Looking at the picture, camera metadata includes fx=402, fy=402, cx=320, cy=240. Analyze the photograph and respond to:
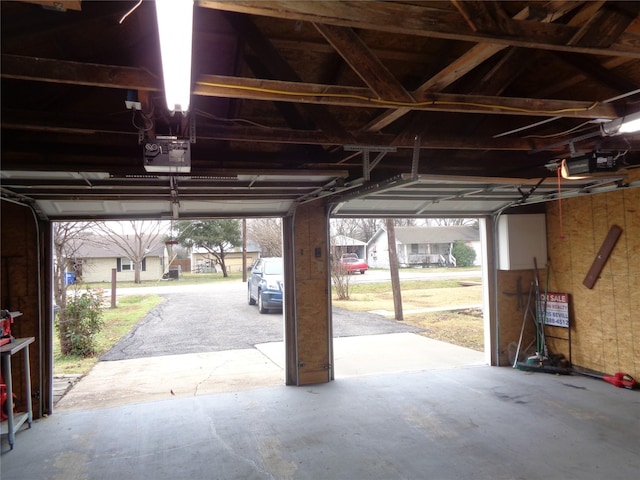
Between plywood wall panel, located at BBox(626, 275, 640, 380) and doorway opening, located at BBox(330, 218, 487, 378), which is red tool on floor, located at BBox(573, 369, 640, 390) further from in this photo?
doorway opening, located at BBox(330, 218, 487, 378)

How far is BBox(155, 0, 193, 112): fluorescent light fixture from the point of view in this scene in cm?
127

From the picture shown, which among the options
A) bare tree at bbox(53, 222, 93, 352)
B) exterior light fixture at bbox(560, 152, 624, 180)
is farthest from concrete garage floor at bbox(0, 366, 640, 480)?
bare tree at bbox(53, 222, 93, 352)

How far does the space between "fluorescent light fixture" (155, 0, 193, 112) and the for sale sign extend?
19.0ft

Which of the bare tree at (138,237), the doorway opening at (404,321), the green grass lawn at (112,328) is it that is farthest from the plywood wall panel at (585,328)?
the bare tree at (138,237)

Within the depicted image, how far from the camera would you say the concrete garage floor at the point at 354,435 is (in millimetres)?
3066

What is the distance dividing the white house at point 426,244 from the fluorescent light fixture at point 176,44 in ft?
91.5

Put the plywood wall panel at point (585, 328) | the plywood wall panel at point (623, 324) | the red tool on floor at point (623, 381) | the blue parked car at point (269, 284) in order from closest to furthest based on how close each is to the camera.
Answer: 1. the red tool on floor at point (623, 381)
2. the plywood wall panel at point (623, 324)
3. the plywood wall panel at point (585, 328)
4. the blue parked car at point (269, 284)

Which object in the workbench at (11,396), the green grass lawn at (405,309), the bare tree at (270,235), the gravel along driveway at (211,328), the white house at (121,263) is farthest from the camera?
the white house at (121,263)

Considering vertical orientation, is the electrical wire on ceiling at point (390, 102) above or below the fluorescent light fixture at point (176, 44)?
above

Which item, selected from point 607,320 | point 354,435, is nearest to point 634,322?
point 607,320

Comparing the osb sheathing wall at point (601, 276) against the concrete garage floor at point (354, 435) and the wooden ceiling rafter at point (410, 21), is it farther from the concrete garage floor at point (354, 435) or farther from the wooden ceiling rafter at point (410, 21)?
the wooden ceiling rafter at point (410, 21)

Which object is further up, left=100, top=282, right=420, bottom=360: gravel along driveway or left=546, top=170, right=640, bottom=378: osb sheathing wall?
left=546, top=170, right=640, bottom=378: osb sheathing wall

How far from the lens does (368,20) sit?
161cm

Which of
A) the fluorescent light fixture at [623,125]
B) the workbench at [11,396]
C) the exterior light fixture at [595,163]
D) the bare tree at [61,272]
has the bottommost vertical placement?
the workbench at [11,396]
